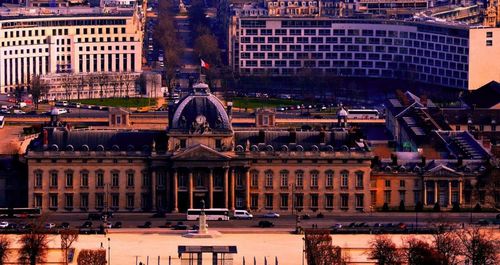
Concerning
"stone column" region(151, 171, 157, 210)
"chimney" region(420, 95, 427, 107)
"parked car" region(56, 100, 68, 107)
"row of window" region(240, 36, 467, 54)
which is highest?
"row of window" region(240, 36, 467, 54)

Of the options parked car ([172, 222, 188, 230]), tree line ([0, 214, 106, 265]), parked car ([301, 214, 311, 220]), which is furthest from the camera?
parked car ([301, 214, 311, 220])

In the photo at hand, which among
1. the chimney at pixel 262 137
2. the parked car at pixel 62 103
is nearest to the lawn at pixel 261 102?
the parked car at pixel 62 103

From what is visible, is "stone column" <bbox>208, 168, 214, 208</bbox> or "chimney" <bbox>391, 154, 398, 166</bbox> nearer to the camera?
"stone column" <bbox>208, 168, 214, 208</bbox>

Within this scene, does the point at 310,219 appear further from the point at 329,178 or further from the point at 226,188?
the point at 226,188

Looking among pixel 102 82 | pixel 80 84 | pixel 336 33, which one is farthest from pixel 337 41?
pixel 80 84

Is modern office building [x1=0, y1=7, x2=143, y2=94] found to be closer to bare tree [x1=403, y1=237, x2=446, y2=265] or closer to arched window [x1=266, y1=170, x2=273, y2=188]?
arched window [x1=266, y1=170, x2=273, y2=188]

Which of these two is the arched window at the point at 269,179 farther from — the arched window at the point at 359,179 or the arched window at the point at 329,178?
the arched window at the point at 359,179

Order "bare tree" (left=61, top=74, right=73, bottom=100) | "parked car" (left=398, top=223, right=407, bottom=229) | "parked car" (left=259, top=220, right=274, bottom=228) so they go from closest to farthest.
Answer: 1. "parked car" (left=398, top=223, right=407, bottom=229)
2. "parked car" (left=259, top=220, right=274, bottom=228)
3. "bare tree" (left=61, top=74, right=73, bottom=100)

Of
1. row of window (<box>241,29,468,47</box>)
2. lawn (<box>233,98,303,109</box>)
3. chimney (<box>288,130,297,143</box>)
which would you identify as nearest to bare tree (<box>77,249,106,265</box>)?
chimney (<box>288,130,297,143</box>)
